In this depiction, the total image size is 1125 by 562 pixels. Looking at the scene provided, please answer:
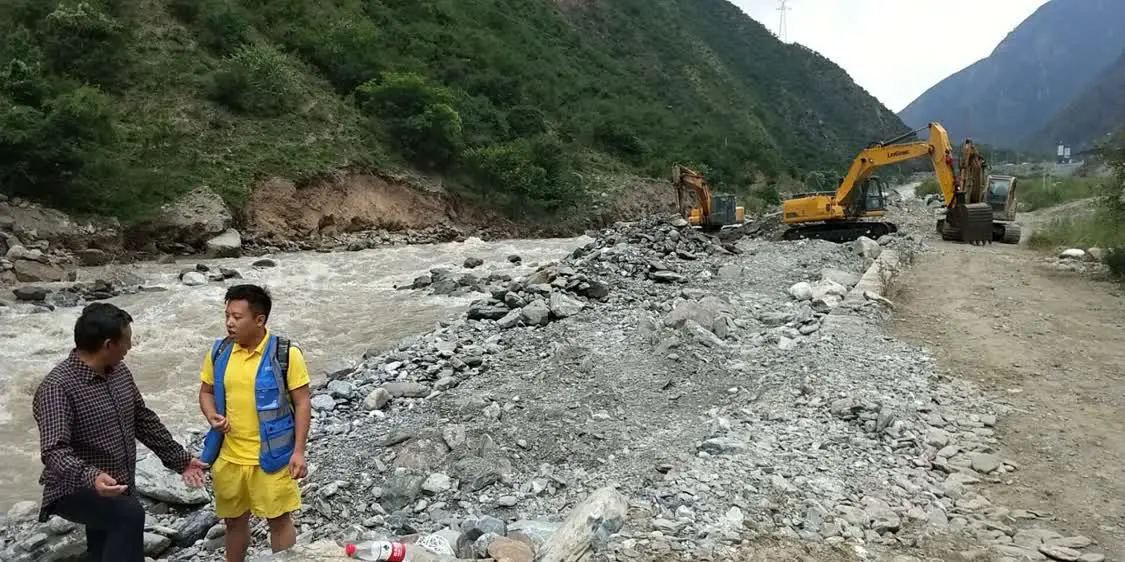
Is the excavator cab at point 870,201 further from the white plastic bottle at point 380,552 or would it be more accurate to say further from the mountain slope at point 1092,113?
the mountain slope at point 1092,113

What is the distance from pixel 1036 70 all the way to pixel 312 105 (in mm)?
144200

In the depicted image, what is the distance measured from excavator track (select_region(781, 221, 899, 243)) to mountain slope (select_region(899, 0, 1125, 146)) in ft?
386

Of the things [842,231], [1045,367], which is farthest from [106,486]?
[842,231]

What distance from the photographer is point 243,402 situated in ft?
9.64

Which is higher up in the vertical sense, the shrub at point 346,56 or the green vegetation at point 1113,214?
the shrub at point 346,56

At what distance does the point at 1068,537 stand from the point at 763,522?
154 cm

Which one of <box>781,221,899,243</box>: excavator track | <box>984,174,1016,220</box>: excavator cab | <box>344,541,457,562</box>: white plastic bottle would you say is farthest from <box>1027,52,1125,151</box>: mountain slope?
<box>344,541,457,562</box>: white plastic bottle

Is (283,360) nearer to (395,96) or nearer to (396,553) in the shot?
(396,553)

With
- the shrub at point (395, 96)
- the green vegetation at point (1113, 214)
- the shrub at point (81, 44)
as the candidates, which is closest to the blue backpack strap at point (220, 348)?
the green vegetation at point (1113, 214)

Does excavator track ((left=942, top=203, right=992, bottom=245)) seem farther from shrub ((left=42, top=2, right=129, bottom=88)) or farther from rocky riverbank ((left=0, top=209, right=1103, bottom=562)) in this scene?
shrub ((left=42, top=2, right=129, bottom=88))

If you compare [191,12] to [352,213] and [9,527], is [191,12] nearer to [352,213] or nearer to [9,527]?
[352,213]

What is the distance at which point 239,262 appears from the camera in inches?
648

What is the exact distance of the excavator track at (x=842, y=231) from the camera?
16.8m

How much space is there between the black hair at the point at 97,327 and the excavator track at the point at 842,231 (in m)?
16.1
